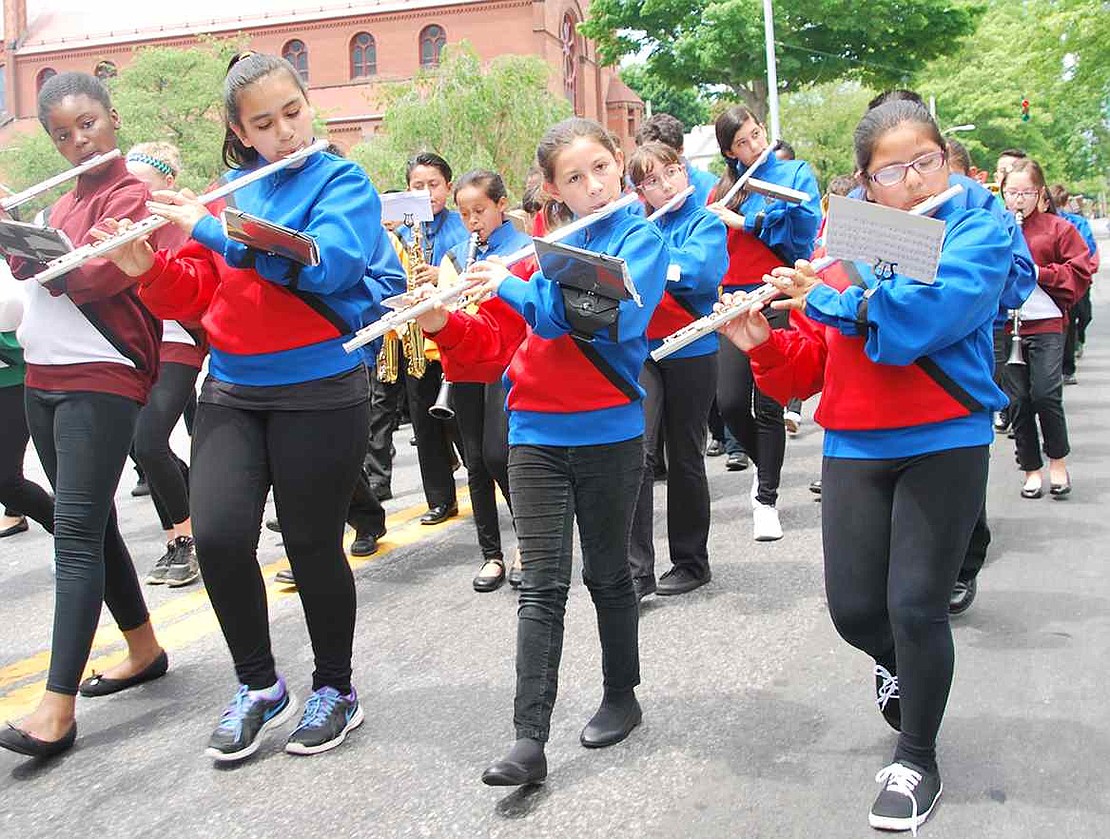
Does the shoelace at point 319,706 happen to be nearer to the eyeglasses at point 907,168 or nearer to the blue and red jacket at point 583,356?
the blue and red jacket at point 583,356

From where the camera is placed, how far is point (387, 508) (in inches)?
320

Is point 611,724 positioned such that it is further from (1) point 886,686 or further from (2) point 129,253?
(2) point 129,253

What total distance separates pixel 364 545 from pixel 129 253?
329 centimetres

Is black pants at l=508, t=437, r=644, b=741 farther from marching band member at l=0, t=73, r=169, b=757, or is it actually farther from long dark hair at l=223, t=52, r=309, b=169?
marching band member at l=0, t=73, r=169, b=757

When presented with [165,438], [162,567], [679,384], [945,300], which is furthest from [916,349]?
[162,567]

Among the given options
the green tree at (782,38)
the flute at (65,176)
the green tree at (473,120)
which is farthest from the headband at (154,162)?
the green tree at (782,38)

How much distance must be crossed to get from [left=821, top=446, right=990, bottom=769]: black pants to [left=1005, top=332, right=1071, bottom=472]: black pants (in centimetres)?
444

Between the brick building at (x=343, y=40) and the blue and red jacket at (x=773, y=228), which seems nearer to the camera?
the blue and red jacket at (x=773, y=228)

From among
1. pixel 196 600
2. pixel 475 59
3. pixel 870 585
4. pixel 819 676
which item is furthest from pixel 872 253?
pixel 475 59

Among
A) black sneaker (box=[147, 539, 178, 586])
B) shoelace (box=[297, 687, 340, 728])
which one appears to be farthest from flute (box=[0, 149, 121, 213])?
black sneaker (box=[147, 539, 178, 586])

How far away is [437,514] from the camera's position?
24.6 ft

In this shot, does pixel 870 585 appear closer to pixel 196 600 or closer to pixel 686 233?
pixel 686 233

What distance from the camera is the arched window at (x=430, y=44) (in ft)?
203

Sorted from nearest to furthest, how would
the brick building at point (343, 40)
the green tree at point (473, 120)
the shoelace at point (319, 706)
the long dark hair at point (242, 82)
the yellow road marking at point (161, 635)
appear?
the long dark hair at point (242, 82) < the shoelace at point (319, 706) < the yellow road marking at point (161, 635) < the green tree at point (473, 120) < the brick building at point (343, 40)
